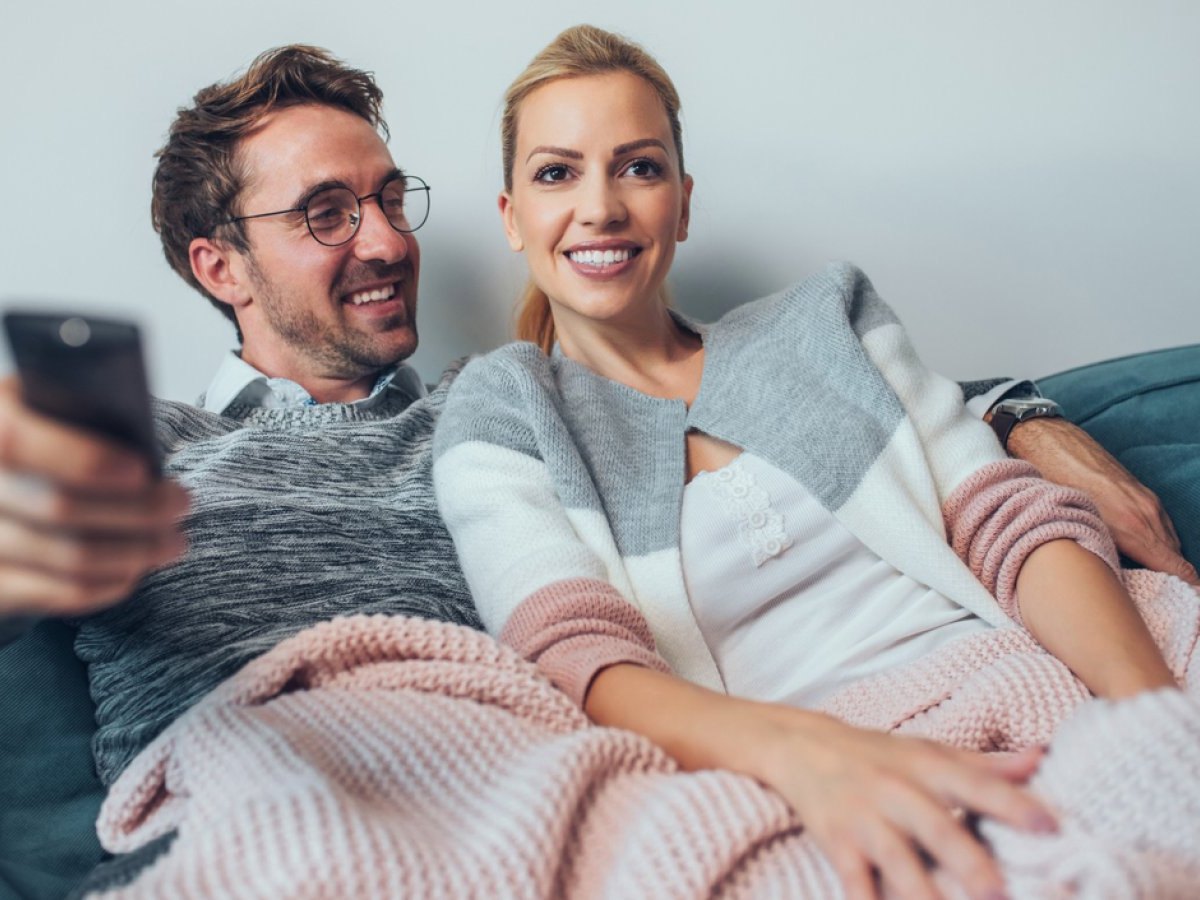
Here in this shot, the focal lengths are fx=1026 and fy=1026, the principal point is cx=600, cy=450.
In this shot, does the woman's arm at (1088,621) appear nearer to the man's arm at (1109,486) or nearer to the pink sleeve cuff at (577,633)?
the man's arm at (1109,486)

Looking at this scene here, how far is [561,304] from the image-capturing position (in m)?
1.37

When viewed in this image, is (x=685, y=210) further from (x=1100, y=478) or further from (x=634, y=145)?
(x=1100, y=478)

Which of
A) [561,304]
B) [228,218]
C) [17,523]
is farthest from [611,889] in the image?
[228,218]

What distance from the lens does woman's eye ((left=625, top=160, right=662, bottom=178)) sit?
4.36ft

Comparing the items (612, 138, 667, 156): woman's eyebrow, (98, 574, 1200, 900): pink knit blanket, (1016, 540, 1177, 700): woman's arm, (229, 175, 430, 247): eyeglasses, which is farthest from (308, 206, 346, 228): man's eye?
(1016, 540, 1177, 700): woman's arm

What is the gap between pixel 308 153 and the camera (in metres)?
1.58

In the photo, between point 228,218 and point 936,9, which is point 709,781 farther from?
point 936,9

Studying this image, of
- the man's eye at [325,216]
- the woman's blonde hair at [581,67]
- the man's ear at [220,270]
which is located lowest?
the man's ear at [220,270]

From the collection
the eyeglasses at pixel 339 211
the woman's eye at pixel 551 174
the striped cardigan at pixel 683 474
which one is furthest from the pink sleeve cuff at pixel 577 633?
the eyeglasses at pixel 339 211

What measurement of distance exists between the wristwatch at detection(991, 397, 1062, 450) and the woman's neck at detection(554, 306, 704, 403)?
44cm

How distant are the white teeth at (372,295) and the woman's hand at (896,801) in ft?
3.38

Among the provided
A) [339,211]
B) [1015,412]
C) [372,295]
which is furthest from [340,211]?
[1015,412]

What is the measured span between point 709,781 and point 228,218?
48.7 inches

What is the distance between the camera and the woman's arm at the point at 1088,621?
1006 mm
